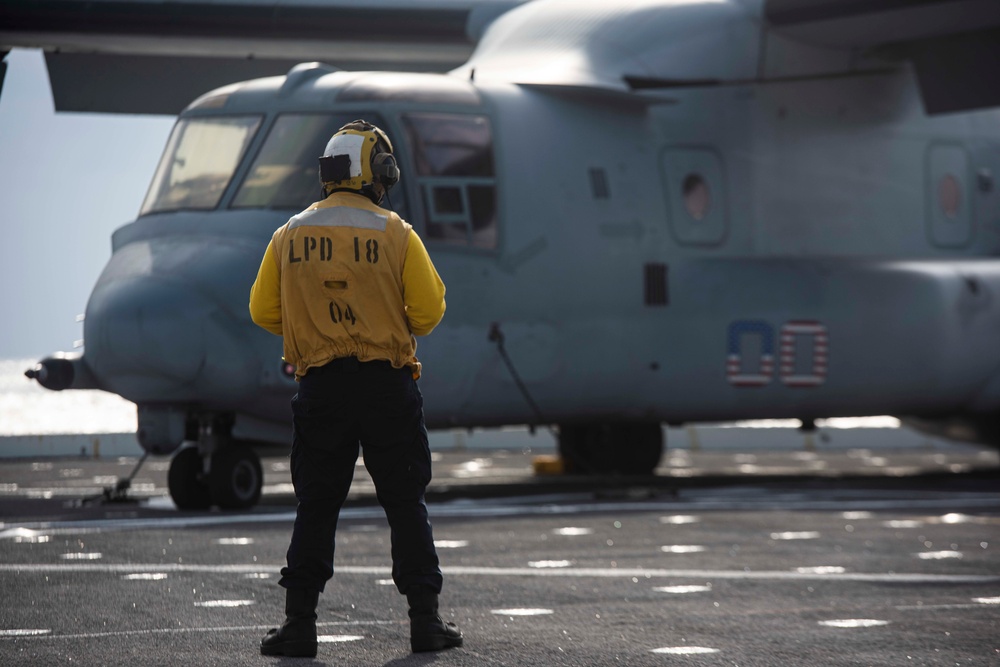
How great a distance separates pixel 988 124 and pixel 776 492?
4826 mm

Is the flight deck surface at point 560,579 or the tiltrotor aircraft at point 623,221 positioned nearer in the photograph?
the flight deck surface at point 560,579

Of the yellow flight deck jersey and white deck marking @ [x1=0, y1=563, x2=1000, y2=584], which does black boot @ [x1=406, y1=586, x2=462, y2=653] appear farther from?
white deck marking @ [x1=0, y1=563, x2=1000, y2=584]

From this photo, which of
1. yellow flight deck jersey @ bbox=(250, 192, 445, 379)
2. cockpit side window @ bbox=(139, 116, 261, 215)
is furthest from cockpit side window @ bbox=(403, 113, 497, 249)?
yellow flight deck jersey @ bbox=(250, 192, 445, 379)

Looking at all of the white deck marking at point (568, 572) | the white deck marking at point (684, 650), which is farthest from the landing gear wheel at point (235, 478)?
the white deck marking at point (684, 650)

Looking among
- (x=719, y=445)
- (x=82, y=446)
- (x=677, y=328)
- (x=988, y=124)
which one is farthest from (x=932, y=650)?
(x=719, y=445)

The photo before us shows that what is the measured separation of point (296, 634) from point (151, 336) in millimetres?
6297

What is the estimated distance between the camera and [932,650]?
5520 millimetres

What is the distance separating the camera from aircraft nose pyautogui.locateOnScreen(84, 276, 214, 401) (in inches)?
447

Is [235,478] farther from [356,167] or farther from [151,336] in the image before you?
[356,167]

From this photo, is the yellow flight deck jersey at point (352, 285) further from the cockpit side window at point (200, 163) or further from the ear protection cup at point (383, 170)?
the cockpit side window at point (200, 163)

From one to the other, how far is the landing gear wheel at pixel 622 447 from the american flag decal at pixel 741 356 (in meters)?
2.61

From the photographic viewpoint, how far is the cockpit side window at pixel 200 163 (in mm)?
12445

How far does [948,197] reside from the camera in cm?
1564

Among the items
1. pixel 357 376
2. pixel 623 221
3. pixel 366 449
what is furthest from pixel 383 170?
pixel 623 221
